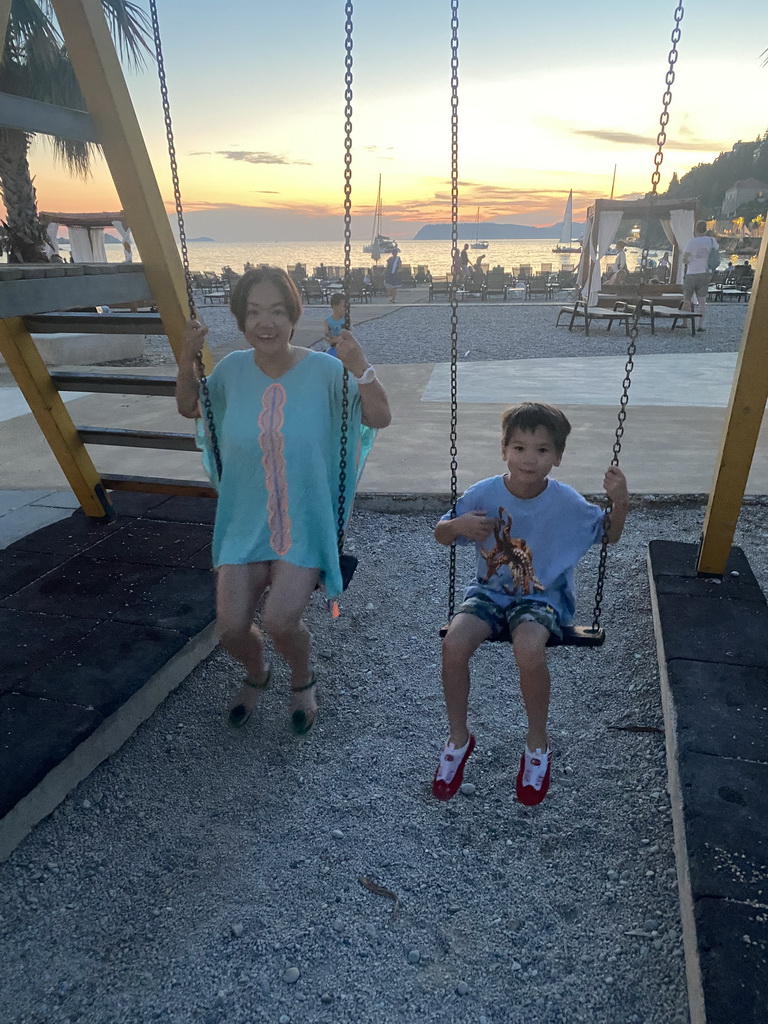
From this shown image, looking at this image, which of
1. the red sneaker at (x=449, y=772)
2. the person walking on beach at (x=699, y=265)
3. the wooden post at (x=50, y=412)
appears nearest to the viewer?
the red sneaker at (x=449, y=772)

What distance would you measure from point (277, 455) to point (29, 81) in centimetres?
1212

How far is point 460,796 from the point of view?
2240 mm

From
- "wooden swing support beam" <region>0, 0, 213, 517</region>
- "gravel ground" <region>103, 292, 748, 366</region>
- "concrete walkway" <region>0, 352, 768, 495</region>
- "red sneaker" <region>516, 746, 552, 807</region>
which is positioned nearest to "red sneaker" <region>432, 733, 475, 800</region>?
"red sneaker" <region>516, 746, 552, 807</region>

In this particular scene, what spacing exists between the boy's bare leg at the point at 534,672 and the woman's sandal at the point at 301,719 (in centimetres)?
81

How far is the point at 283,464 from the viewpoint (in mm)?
Result: 2248

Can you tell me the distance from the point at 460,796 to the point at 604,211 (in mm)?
15438

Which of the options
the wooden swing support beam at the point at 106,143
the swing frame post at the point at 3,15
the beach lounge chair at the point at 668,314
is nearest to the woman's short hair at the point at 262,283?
the wooden swing support beam at the point at 106,143

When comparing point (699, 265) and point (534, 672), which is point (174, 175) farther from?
point (699, 265)

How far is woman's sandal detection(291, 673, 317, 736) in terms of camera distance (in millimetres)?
2502

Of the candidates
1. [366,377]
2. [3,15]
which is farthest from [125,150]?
[366,377]

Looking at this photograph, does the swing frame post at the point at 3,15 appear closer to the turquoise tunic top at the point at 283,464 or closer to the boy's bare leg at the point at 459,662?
the turquoise tunic top at the point at 283,464

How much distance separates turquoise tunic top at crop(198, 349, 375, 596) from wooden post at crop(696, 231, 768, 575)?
5.15 ft

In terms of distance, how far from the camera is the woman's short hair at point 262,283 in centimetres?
222

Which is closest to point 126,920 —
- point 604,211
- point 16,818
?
point 16,818
